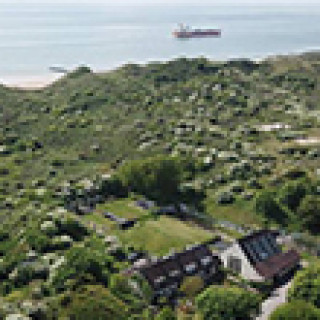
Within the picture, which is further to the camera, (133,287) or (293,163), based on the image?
(293,163)

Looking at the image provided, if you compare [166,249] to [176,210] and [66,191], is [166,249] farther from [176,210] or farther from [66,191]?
[66,191]

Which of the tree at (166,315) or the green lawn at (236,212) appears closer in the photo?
the tree at (166,315)

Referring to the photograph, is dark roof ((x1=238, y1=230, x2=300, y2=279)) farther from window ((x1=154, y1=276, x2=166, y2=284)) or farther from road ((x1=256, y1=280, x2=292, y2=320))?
window ((x1=154, y1=276, x2=166, y2=284))

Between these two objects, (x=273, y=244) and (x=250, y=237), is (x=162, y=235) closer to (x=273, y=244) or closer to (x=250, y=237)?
(x=250, y=237)

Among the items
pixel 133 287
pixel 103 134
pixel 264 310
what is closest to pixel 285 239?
pixel 264 310

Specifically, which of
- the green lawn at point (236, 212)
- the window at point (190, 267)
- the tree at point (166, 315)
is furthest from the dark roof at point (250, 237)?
the tree at point (166, 315)

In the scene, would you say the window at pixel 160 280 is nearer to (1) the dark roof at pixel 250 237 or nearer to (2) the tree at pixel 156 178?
(1) the dark roof at pixel 250 237
